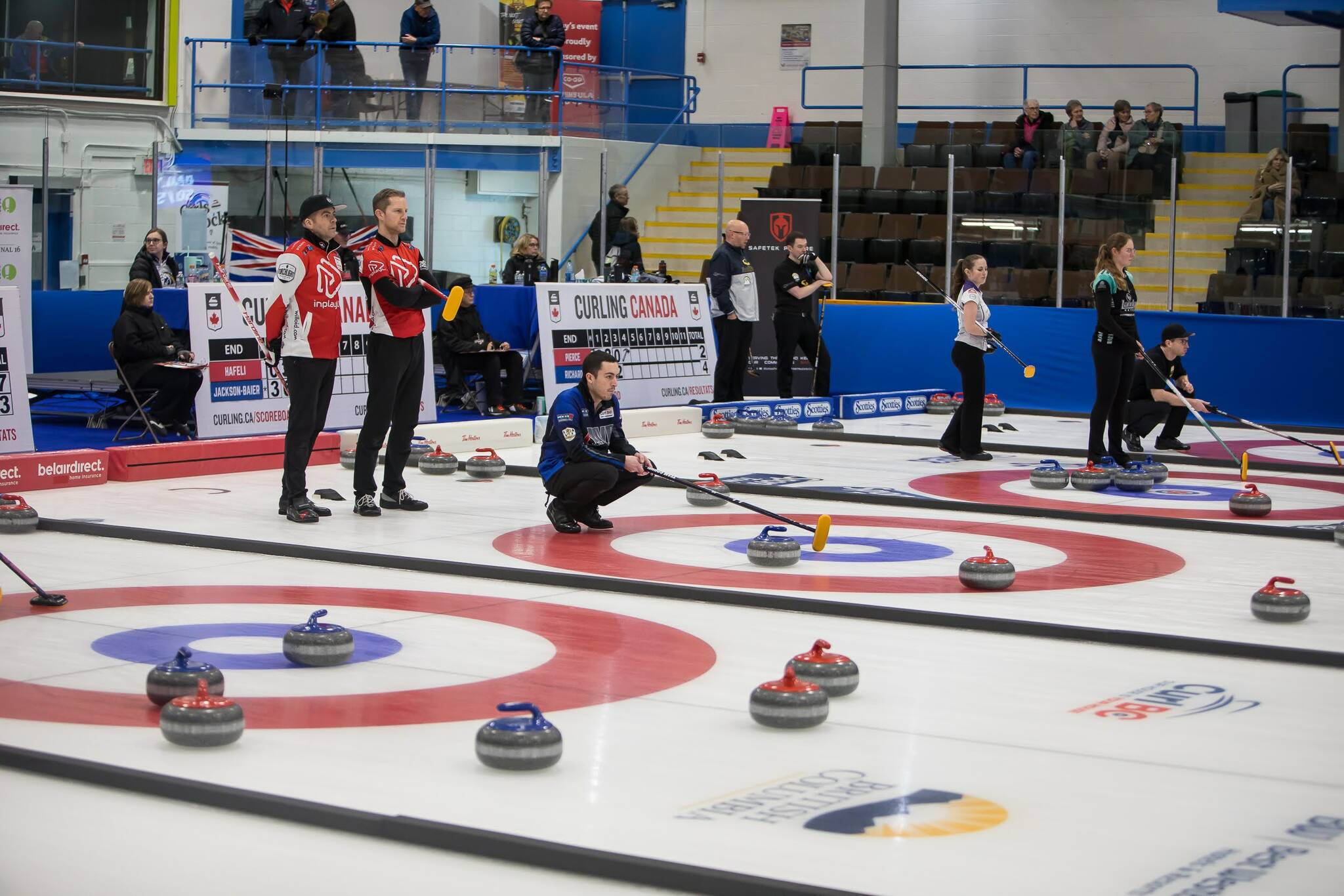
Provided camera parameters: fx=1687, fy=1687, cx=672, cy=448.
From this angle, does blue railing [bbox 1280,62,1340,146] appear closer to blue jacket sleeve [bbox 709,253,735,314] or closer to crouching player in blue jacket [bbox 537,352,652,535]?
blue jacket sleeve [bbox 709,253,735,314]

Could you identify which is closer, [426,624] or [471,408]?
[426,624]

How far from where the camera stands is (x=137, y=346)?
13195 mm

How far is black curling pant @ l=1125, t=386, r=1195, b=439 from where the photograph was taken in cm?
1465

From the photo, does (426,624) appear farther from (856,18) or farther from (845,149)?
(856,18)

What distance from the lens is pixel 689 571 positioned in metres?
8.55

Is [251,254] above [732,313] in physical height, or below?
above

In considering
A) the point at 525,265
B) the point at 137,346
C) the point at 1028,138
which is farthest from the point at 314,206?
the point at 1028,138

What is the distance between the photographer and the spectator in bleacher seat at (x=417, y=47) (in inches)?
900

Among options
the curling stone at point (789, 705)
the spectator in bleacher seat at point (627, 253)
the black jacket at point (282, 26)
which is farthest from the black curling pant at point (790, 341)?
the curling stone at point (789, 705)

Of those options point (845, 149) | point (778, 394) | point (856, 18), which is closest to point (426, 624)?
point (778, 394)

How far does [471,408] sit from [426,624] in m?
9.61

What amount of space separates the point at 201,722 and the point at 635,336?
1201 cm

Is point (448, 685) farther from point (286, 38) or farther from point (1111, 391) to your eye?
point (286, 38)

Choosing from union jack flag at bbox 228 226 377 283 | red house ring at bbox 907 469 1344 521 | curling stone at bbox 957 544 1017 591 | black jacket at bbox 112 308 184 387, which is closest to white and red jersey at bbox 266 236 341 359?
black jacket at bbox 112 308 184 387
